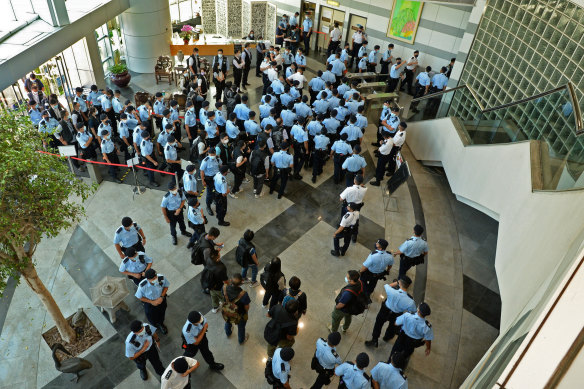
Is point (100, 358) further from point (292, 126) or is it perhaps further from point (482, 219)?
point (482, 219)

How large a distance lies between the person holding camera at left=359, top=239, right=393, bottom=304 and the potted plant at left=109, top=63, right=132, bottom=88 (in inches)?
433

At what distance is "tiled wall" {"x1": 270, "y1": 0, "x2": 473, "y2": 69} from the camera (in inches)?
516

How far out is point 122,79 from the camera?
1359cm

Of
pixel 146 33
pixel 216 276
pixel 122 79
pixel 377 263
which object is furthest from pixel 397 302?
pixel 146 33

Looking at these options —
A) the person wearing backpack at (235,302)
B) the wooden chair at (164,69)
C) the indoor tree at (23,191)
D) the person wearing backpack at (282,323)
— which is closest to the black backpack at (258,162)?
the person wearing backpack at (235,302)

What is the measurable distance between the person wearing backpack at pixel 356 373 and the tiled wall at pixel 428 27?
1105 cm

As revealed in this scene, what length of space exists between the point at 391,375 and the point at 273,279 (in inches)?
90.4

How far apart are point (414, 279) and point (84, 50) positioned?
461 inches

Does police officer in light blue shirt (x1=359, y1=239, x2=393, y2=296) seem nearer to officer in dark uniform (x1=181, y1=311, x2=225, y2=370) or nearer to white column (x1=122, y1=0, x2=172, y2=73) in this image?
officer in dark uniform (x1=181, y1=311, x2=225, y2=370)

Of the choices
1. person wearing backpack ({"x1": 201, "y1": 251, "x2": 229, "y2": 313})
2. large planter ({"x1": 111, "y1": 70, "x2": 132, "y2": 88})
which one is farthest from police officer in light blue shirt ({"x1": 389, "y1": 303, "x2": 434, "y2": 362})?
large planter ({"x1": 111, "y1": 70, "x2": 132, "y2": 88})

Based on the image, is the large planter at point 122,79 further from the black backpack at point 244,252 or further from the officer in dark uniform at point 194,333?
the officer in dark uniform at point 194,333

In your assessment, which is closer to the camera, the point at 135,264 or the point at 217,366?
the point at 217,366

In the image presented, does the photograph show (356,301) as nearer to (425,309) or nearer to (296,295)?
(296,295)

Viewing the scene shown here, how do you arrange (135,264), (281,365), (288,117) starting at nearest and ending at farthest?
(281,365) < (135,264) < (288,117)
